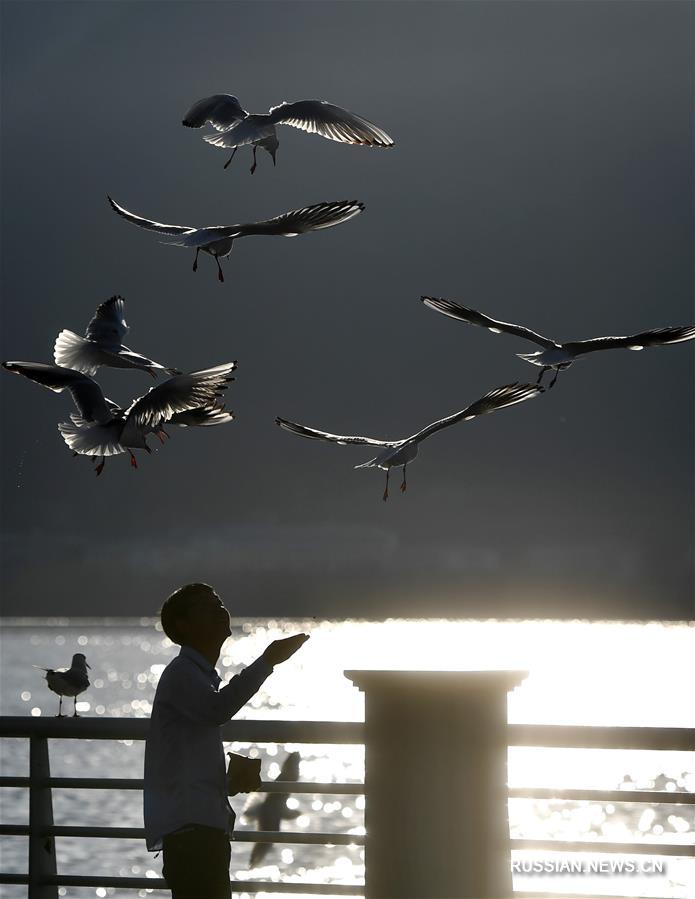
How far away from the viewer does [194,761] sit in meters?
4.61

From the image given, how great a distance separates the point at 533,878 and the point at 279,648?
7.73ft

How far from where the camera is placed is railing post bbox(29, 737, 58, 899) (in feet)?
21.4

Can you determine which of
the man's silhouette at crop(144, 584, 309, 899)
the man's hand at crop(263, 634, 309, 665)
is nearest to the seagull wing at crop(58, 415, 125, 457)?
the man's silhouette at crop(144, 584, 309, 899)

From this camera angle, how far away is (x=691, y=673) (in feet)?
487

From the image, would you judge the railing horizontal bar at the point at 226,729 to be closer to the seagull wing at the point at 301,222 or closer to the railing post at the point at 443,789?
the railing post at the point at 443,789

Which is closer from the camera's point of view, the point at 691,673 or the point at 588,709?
the point at 588,709

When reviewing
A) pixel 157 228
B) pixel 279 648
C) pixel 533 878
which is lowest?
pixel 533 878

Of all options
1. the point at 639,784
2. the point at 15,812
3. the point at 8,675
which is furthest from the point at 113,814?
the point at 8,675

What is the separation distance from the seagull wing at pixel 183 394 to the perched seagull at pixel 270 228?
563mm

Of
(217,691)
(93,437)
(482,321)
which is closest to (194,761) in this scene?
(217,691)

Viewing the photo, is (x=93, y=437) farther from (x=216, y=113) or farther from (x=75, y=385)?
(x=216, y=113)

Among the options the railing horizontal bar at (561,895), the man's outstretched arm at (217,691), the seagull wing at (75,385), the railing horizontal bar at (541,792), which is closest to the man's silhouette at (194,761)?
the man's outstretched arm at (217,691)

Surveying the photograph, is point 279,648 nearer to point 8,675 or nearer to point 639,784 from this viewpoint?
point 639,784

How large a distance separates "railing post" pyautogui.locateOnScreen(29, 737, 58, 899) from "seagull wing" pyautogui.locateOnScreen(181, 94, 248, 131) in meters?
3.33
